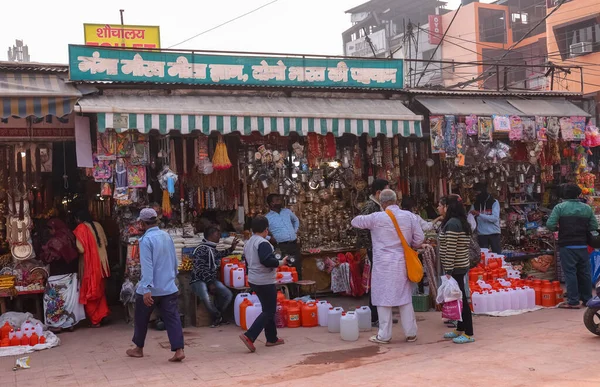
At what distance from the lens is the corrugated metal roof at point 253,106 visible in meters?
7.66

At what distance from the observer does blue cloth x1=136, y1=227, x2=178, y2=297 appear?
588cm

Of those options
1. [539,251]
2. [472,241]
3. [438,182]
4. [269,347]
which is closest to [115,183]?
[269,347]

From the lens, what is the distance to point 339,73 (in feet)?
30.1

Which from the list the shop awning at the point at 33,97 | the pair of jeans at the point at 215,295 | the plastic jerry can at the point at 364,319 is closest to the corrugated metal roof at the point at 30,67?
the shop awning at the point at 33,97

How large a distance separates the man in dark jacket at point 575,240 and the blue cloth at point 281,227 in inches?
148

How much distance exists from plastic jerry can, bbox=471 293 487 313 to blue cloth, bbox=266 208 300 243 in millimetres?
2805

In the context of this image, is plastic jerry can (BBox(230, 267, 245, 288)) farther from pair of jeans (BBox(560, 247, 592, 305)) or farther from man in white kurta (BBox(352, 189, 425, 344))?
pair of jeans (BBox(560, 247, 592, 305))

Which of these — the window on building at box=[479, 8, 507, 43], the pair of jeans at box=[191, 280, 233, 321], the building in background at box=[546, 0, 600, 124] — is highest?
the window on building at box=[479, 8, 507, 43]

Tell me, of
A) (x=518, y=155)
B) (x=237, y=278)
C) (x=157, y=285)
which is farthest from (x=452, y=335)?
(x=518, y=155)

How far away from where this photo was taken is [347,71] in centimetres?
923

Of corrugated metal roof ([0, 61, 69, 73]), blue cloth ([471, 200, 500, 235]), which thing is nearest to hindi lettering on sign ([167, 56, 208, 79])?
corrugated metal roof ([0, 61, 69, 73])

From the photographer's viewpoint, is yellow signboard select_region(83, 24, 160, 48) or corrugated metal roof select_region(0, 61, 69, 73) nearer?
corrugated metal roof select_region(0, 61, 69, 73)

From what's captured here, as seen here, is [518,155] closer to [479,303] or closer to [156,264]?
[479,303]

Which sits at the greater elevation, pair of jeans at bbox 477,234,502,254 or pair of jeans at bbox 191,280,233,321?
pair of jeans at bbox 477,234,502,254
